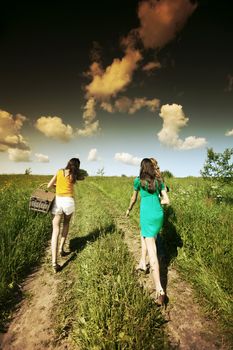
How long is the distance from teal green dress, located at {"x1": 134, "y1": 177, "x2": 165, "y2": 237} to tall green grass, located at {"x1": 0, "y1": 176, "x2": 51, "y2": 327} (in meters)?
2.74

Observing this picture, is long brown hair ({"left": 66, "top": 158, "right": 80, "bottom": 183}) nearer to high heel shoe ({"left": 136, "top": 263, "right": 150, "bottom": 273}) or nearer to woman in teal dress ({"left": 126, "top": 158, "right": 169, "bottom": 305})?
woman in teal dress ({"left": 126, "top": 158, "right": 169, "bottom": 305})

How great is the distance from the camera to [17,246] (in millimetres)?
5117

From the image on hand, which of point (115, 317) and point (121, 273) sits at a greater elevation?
point (121, 273)

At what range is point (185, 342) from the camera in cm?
289

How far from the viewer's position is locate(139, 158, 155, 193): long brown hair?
4094mm

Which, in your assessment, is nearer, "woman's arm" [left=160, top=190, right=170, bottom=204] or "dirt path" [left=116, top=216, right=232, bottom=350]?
"dirt path" [left=116, top=216, right=232, bottom=350]

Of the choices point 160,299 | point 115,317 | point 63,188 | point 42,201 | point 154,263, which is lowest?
point 160,299

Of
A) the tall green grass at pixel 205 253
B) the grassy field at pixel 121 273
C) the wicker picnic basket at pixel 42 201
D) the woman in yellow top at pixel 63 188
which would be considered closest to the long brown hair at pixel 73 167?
the woman in yellow top at pixel 63 188

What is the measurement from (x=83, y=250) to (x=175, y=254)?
2.46m

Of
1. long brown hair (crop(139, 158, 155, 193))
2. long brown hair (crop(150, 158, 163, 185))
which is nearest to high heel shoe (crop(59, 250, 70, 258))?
long brown hair (crop(139, 158, 155, 193))

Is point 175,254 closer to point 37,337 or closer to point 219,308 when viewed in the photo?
point 219,308

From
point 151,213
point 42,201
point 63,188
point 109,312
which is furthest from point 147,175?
point 42,201

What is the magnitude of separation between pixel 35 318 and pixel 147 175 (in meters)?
3.08

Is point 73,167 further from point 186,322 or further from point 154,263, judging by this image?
point 186,322
